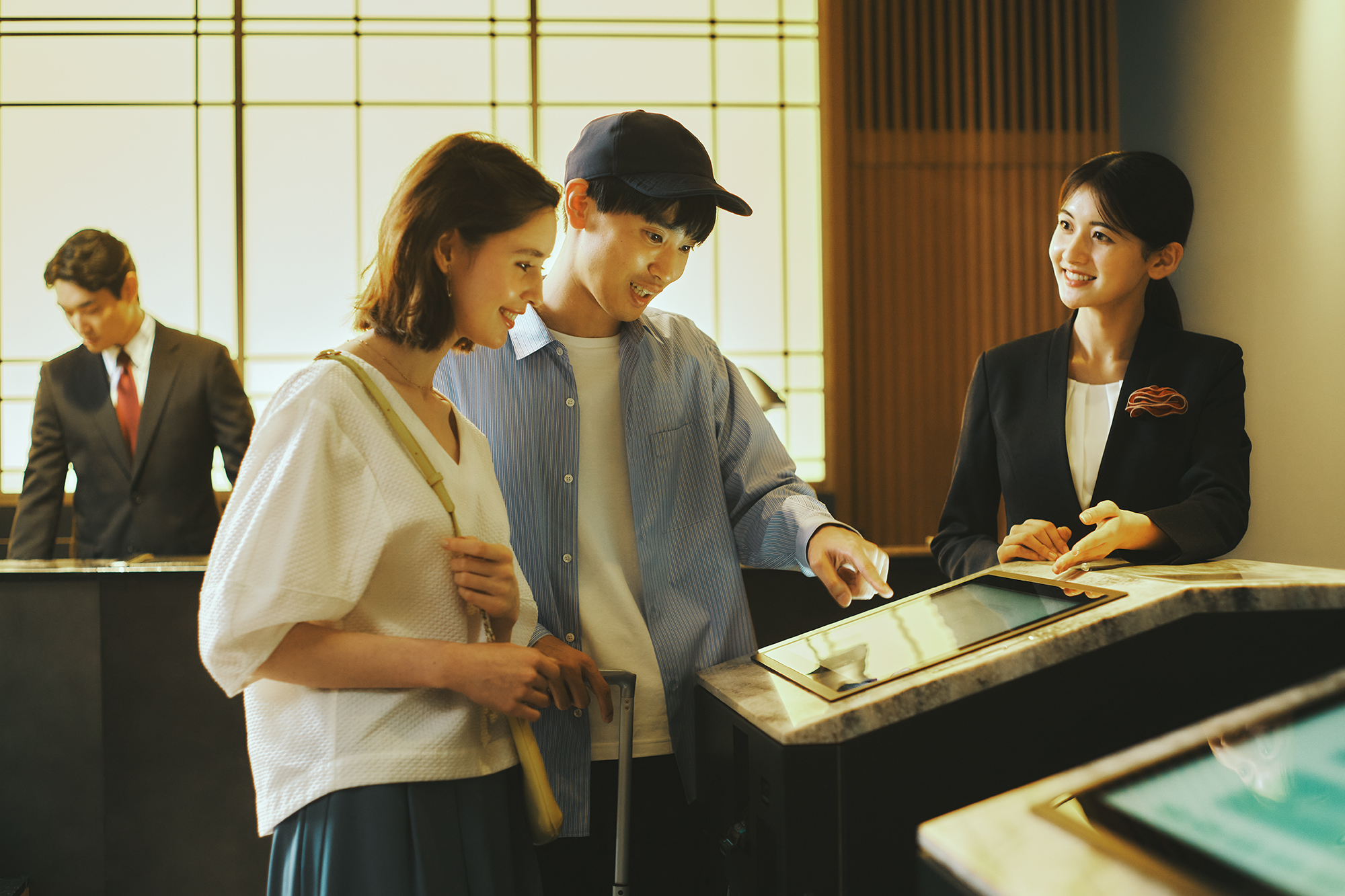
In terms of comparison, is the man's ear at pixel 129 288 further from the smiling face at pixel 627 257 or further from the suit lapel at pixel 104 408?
the smiling face at pixel 627 257

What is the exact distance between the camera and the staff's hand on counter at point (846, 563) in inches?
40.9

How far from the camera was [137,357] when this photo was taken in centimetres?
267

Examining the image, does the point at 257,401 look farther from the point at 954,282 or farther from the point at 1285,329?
the point at 1285,329

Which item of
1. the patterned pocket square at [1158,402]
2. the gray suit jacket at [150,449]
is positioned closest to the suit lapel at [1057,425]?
the patterned pocket square at [1158,402]

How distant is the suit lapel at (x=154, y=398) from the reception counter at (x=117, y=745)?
0.89 m

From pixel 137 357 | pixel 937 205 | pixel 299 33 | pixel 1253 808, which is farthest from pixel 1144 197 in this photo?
pixel 299 33

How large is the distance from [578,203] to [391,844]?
78 cm

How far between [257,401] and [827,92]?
3.63m

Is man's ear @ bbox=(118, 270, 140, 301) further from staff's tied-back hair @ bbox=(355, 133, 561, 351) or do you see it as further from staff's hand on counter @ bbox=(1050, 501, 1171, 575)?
staff's hand on counter @ bbox=(1050, 501, 1171, 575)

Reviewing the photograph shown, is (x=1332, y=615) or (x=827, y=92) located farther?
(x=827, y=92)

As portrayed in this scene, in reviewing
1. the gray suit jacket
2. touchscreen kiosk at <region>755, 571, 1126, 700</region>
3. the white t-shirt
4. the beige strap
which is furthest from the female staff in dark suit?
the gray suit jacket

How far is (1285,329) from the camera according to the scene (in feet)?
12.2

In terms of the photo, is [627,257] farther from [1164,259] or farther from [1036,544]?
[1164,259]

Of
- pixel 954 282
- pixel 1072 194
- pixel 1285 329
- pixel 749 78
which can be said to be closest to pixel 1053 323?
pixel 954 282
